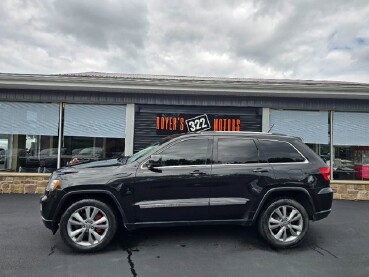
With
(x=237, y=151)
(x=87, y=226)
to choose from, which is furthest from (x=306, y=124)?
(x=87, y=226)

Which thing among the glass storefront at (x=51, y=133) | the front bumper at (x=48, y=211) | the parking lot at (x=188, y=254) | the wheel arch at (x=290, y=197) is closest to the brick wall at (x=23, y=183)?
the glass storefront at (x=51, y=133)

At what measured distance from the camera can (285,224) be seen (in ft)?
14.8

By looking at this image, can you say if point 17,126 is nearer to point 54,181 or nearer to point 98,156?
point 98,156

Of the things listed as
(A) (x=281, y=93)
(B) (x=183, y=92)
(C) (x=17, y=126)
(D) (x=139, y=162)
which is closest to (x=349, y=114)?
(A) (x=281, y=93)

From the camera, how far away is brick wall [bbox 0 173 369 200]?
327 inches

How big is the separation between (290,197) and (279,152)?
0.75 meters

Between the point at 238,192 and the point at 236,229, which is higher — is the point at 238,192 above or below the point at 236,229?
above

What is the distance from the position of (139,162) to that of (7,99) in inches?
248

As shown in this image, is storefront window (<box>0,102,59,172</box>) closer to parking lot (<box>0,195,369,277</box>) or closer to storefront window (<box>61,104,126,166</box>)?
storefront window (<box>61,104,126,166</box>)

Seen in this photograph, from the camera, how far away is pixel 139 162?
442 centimetres

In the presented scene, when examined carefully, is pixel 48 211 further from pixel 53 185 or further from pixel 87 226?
pixel 87 226

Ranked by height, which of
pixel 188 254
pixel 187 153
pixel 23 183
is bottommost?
pixel 188 254

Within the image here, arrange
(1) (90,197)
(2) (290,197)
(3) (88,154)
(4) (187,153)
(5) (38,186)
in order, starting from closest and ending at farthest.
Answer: (1) (90,197) → (4) (187,153) → (2) (290,197) → (5) (38,186) → (3) (88,154)

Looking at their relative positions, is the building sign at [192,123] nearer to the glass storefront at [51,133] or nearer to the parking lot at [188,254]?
the glass storefront at [51,133]
